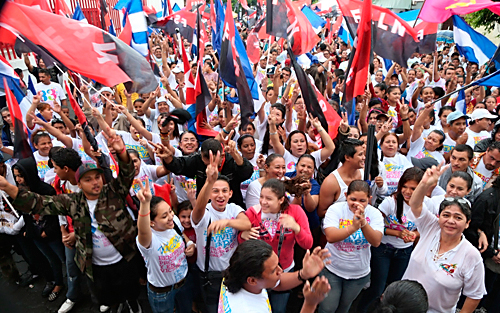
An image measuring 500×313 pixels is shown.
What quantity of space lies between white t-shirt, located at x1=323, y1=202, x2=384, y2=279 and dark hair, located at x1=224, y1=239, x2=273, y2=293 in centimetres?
113

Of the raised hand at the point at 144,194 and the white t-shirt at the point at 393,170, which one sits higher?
the raised hand at the point at 144,194

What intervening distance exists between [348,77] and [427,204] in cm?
191

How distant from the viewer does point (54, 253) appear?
151 inches

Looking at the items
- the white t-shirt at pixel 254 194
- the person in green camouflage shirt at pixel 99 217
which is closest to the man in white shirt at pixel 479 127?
the white t-shirt at pixel 254 194

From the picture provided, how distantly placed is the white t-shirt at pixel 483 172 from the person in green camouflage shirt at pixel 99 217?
3689 millimetres

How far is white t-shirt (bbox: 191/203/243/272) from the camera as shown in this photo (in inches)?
111

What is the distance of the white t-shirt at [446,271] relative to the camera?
2.31 meters

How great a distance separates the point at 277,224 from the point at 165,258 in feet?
3.06

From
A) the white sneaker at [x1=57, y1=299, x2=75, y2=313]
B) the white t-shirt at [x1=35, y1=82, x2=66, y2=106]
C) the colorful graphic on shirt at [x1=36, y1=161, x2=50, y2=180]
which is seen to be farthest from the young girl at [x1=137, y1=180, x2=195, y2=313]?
the white t-shirt at [x1=35, y1=82, x2=66, y2=106]

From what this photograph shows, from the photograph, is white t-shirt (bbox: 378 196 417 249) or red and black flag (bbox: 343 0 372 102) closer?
white t-shirt (bbox: 378 196 417 249)

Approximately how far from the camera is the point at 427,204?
2.82 meters

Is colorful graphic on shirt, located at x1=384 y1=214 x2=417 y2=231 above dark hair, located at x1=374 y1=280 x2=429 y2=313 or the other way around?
the other way around

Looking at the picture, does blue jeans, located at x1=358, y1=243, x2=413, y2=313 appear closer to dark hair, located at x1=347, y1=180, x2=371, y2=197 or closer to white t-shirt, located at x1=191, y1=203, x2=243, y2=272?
dark hair, located at x1=347, y1=180, x2=371, y2=197

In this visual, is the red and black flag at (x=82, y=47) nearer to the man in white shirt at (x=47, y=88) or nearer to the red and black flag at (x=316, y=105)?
the red and black flag at (x=316, y=105)
